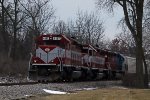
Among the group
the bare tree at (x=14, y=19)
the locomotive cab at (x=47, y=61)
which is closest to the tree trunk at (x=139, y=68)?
the locomotive cab at (x=47, y=61)

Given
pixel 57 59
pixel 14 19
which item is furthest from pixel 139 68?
pixel 14 19

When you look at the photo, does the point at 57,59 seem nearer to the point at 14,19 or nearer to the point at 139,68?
the point at 139,68

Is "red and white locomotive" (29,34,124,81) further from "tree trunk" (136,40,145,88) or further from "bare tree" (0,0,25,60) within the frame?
"bare tree" (0,0,25,60)

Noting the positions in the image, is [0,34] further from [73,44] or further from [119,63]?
[73,44]

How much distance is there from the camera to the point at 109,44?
5320 inches

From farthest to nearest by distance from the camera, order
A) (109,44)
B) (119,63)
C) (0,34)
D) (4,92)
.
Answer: (109,44), (0,34), (119,63), (4,92)

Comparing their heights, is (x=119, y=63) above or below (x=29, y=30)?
below

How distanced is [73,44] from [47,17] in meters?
45.6

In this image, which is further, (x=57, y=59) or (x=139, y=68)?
(x=139, y=68)

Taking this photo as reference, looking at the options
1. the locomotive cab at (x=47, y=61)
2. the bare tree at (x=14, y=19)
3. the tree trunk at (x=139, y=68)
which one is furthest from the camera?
the bare tree at (x=14, y=19)

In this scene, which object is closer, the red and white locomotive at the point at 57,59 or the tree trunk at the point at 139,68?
the red and white locomotive at the point at 57,59

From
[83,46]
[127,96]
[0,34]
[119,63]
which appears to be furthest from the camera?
[0,34]

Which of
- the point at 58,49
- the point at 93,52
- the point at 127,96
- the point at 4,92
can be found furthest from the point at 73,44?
the point at 127,96

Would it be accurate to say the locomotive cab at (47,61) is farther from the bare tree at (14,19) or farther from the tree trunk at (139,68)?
the bare tree at (14,19)
